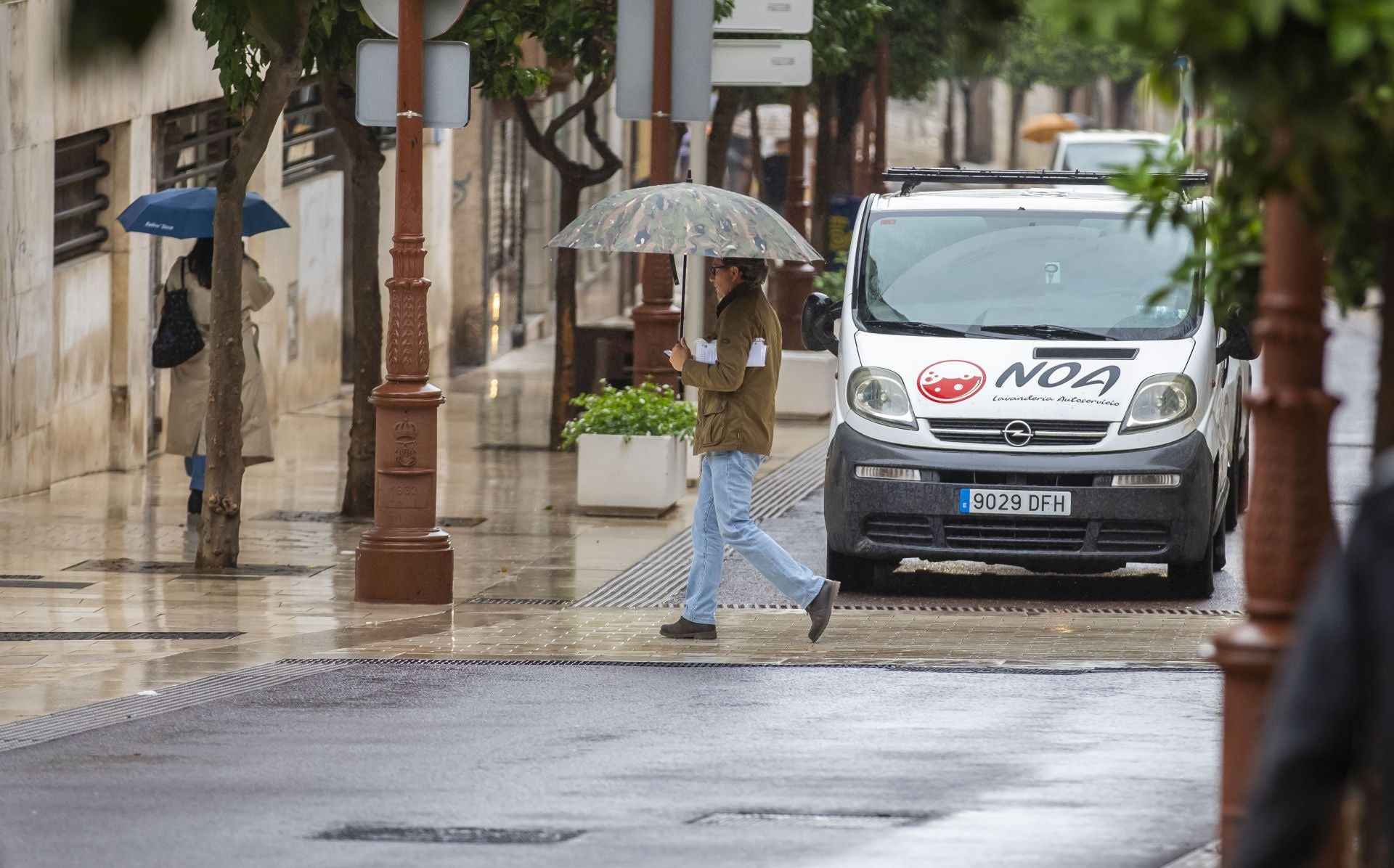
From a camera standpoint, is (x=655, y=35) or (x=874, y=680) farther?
(x=655, y=35)

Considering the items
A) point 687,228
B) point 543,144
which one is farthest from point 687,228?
point 543,144

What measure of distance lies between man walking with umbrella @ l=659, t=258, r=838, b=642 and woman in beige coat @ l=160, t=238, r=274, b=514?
498 centimetres

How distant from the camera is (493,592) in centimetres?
1172

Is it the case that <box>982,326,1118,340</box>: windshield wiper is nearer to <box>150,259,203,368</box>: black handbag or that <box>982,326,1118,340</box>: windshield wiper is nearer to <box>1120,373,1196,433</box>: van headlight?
<box>1120,373,1196,433</box>: van headlight

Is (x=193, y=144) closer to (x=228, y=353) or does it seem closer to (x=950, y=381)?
(x=228, y=353)

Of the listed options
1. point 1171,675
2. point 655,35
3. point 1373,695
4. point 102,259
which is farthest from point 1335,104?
point 102,259

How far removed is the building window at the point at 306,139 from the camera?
73.3 feet

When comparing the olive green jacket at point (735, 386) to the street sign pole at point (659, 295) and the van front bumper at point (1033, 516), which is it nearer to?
the van front bumper at point (1033, 516)

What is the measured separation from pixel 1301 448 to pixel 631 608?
7.15 meters

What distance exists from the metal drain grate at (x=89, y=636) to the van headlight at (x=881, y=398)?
3.10 m

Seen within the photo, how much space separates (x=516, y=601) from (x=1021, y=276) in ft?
9.72

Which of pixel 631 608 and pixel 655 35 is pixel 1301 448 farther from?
pixel 655 35

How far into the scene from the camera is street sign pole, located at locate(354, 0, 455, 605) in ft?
36.9

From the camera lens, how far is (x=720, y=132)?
2139 cm
